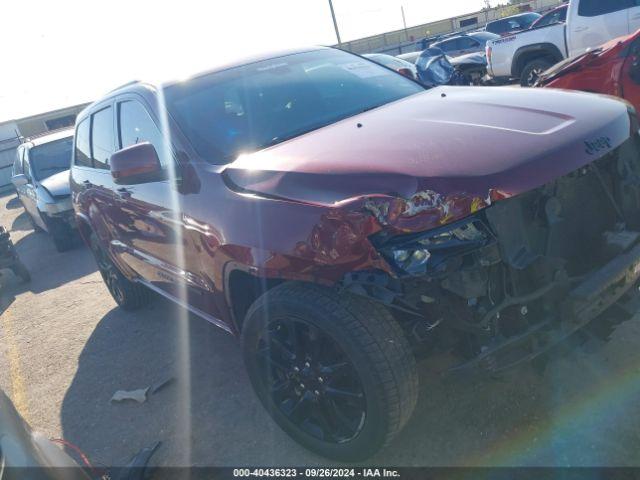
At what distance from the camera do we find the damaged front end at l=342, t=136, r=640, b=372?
2117 mm

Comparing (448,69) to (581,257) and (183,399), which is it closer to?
(581,257)

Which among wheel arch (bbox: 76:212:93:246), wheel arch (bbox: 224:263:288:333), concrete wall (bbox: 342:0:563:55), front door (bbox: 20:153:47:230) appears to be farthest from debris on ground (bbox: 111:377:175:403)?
concrete wall (bbox: 342:0:563:55)

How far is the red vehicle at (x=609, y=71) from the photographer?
16.5 ft

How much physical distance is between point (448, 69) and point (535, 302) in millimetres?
4249

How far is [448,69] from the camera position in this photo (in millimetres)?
5910

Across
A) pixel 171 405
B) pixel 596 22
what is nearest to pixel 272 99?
pixel 171 405

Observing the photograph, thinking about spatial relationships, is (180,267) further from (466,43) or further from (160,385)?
(466,43)

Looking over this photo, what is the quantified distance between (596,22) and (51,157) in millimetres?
9379

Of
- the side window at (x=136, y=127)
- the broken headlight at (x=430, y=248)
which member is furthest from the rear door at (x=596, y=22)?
the broken headlight at (x=430, y=248)

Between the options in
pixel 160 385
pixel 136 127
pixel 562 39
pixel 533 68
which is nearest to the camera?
pixel 136 127

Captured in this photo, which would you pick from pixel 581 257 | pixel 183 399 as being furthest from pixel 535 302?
pixel 183 399

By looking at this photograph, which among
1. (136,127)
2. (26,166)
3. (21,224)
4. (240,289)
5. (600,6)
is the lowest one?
(21,224)

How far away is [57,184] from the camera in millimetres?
8781

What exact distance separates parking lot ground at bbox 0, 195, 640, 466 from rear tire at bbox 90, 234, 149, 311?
0.45ft
